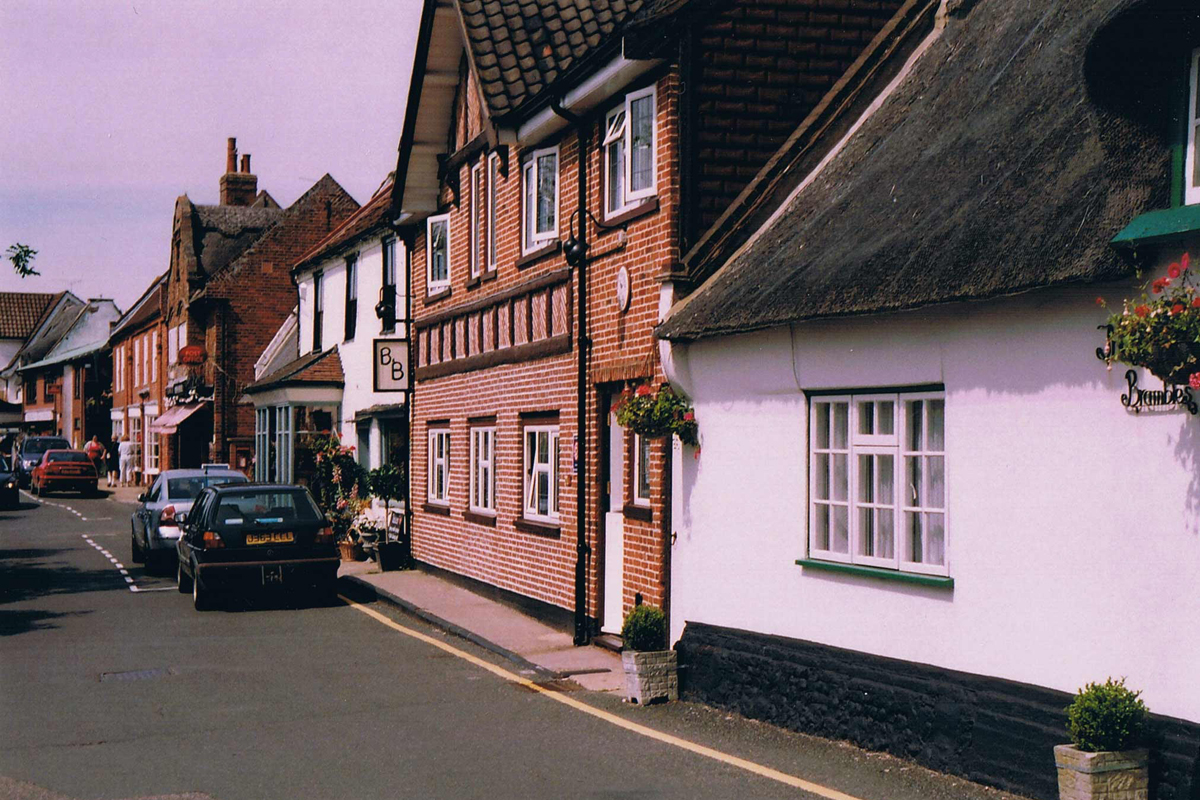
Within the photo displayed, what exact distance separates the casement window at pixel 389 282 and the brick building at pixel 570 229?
69.5 inches

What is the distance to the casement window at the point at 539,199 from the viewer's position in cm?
1662

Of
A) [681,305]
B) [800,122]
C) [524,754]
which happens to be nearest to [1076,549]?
[524,754]

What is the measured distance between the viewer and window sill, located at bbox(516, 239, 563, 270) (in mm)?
16297

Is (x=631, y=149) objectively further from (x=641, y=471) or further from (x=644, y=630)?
(x=644, y=630)

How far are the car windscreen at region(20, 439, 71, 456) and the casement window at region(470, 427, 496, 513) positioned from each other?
44.2 meters

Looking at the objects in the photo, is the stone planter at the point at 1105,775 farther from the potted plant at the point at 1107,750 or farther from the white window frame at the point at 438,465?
the white window frame at the point at 438,465

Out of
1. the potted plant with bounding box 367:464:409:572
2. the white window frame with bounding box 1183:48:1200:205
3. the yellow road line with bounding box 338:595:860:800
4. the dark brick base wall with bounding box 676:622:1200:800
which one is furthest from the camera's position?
the potted plant with bounding box 367:464:409:572

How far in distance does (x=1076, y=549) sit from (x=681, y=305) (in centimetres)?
514

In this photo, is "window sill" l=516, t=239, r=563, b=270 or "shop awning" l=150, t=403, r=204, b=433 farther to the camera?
"shop awning" l=150, t=403, r=204, b=433

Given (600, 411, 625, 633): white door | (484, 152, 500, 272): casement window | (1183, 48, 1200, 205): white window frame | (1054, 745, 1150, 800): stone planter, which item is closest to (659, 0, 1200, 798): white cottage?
(1183, 48, 1200, 205): white window frame

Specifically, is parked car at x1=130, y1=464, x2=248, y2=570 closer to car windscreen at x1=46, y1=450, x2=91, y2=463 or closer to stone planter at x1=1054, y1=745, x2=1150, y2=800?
stone planter at x1=1054, y1=745, x2=1150, y2=800

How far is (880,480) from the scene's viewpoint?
10219mm

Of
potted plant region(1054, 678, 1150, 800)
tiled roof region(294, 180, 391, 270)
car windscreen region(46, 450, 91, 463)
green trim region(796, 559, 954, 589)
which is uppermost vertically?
tiled roof region(294, 180, 391, 270)

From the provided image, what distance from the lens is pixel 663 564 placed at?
42.9 ft
